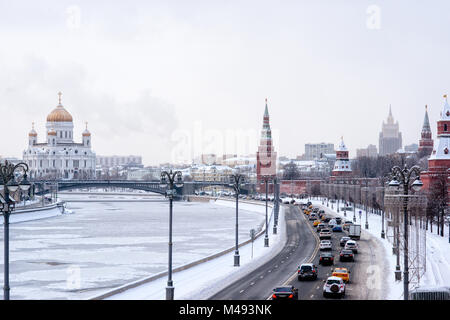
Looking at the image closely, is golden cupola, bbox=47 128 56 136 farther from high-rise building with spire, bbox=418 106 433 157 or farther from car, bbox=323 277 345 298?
car, bbox=323 277 345 298

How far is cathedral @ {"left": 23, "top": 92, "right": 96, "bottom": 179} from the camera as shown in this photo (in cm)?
18262

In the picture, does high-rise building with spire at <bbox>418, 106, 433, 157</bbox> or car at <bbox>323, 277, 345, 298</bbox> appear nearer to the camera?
car at <bbox>323, 277, 345, 298</bbox>

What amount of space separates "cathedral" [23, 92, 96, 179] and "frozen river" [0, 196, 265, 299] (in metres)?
109

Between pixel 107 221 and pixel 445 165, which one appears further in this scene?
pixel 107 221

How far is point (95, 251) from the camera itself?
43969mm

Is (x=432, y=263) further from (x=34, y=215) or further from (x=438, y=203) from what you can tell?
(x=34, y=215)

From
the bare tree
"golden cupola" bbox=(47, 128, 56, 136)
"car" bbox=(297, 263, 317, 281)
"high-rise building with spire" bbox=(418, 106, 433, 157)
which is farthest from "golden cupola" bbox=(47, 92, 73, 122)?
"car" bbox=(297, 263, 317, 281)

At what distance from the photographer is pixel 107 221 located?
75.4 metres
